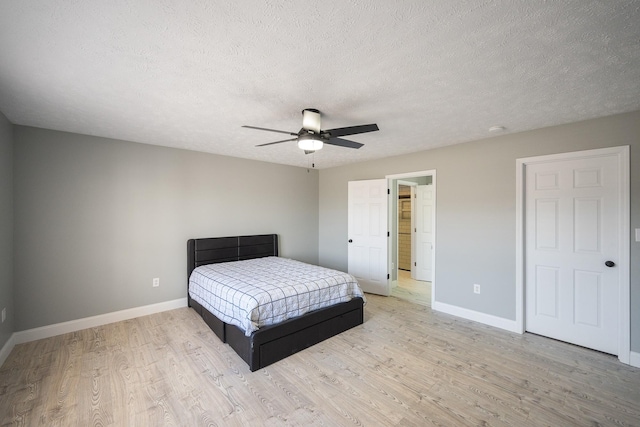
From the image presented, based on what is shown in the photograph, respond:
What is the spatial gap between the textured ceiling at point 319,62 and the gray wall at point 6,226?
0.26 meters

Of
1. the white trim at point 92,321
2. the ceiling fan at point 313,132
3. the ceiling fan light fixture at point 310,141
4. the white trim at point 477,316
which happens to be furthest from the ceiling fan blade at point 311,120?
the white trim at point 92,321

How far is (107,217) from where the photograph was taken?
3.47 metres

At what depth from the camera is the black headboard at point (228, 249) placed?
4.04 meters

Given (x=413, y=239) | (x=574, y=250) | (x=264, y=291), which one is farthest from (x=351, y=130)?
(x=413, y=239)

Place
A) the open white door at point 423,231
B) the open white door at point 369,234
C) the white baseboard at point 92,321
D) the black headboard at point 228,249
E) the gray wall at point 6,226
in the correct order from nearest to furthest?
1. the gray wall at point 6,226
2. the white baseboard at point 92,321
3. the black headboard at point 228,249
4. the open white door at point 369,234
5. the open white door at point 423,231

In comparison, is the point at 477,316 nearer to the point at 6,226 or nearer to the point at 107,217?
the point at 107,217

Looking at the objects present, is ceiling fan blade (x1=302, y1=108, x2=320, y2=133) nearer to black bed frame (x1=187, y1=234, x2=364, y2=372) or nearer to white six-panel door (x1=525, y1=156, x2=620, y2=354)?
black bed frame (x1=187, y1=234, x2=364, y2=372)

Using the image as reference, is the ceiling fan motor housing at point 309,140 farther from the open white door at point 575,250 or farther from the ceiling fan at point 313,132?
the open white door at point 575,250

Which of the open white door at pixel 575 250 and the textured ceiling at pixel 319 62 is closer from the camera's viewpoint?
the textured ceiling at pixel 319 62

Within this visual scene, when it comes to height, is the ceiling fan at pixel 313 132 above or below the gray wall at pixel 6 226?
above

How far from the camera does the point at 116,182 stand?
3525mm

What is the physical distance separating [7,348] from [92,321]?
73 cm

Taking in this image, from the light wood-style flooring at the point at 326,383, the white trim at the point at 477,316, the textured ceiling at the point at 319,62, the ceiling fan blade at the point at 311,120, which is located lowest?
the light wood-style flooring at the point at 326,383

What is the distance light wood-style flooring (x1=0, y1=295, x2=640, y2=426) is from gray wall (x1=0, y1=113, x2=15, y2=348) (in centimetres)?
36
